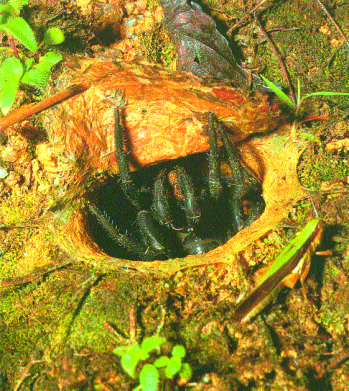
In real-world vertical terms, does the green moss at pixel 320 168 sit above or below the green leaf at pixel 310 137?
below

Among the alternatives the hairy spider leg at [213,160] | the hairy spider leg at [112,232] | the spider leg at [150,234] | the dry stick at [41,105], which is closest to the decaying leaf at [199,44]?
the hairy spider leg at [213,160]

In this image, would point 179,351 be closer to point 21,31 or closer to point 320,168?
point 320,168

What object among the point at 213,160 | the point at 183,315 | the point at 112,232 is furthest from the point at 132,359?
the point at 213,160

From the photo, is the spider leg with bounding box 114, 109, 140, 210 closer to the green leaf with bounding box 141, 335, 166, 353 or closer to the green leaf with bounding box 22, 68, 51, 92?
the green leaf with bounding box 22, 68, 51, 92

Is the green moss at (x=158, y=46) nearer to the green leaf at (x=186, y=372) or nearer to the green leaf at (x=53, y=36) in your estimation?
the green leaf at (x=53, y=36)

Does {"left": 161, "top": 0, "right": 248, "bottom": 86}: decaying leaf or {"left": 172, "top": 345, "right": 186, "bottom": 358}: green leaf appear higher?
{"left": 161, "top": 0, "right": 248, "bottom": 86}: decaying leaf

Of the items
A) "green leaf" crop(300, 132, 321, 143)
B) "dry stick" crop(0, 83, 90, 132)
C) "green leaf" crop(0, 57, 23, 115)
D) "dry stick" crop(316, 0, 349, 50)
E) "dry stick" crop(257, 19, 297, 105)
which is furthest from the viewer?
"dry stick" crop(316, 0, 349, 50)

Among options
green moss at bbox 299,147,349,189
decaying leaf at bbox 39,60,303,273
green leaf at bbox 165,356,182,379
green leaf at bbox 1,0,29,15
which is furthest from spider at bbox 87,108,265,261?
green leaf at bbox 165,356,182,379
